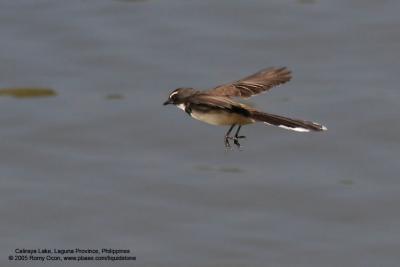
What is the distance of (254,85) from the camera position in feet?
44.0

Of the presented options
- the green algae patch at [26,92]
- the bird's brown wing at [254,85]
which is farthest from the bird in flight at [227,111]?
the green algae patch at [26,92]

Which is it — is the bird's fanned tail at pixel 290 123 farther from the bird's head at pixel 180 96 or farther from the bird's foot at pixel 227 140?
the bird's head at pixel 180 96

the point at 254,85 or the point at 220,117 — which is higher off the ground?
the point at 254,85

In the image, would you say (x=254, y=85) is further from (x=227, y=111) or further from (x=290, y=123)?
(x=290, y=123)

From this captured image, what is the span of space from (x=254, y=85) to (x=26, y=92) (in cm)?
1204

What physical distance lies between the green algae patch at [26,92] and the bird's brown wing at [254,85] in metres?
11.3

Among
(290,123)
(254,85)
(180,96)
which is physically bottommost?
(290,123)

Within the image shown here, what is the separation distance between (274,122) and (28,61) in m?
13.8

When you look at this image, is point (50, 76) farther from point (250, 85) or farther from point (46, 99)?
point (250, 85)

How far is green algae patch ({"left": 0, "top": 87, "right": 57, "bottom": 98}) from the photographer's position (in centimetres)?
2456

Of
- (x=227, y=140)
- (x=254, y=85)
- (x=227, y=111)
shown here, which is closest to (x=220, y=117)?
(x=227, y=111)

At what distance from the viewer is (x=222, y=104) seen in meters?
12.2

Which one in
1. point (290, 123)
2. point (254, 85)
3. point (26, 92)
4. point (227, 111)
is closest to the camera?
point (290, 123)

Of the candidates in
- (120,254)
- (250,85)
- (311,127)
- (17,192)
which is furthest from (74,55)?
(311,127)
